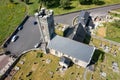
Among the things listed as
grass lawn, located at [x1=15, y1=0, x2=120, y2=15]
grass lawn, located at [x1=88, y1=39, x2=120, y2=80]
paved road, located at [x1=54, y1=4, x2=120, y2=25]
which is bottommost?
grass lawn, located at [x1=88, y1=39, x2=120, y2=80]

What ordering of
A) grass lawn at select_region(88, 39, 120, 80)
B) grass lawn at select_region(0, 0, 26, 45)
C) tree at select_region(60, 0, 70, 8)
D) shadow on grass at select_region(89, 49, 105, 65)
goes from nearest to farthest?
grass lawn at select_region(88, 39, 120, 80), shadow on grass at select_region(89, 49, 105, 65), grass lawn at select_region(0, 0, 26, 45), tree at select_region(60, 0, 70, 8)

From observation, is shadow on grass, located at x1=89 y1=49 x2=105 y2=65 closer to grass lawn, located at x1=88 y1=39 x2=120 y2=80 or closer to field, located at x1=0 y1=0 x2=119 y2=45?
grass lawn, located at x1=88 y1=39 x2=120 y2=80

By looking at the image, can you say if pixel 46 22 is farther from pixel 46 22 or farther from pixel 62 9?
pixel 62 9

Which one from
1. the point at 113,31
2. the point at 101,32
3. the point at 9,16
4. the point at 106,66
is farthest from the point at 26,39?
the point at 113,31

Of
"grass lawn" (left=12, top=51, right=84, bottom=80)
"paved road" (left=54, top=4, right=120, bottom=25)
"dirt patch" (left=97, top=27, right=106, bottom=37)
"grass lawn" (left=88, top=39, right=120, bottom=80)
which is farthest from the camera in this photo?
"paved road" (left=54, top=4, right=120, bottom=25)

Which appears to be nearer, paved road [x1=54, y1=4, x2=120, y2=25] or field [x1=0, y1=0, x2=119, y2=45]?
field [x1=0, y1=0, x2=119, y2=45]

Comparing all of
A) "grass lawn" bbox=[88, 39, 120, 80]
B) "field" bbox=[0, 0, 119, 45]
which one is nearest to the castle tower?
"grass lawn" bbox=[88, 39, 120, 80]

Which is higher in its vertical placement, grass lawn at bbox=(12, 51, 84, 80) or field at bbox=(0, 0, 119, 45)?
field at bbox=(0, 0, 119, 45)
